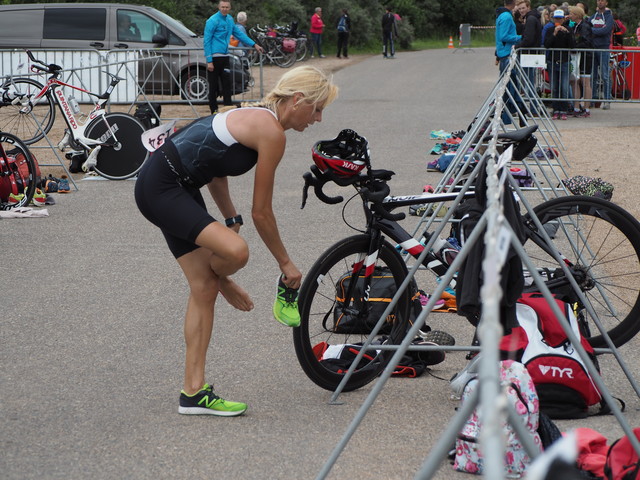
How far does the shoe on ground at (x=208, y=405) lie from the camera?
4.48m

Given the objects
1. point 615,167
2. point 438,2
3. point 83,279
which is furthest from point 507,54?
point 438,2

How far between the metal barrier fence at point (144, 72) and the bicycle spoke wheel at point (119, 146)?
412 cm

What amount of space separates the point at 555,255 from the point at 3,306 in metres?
3.80

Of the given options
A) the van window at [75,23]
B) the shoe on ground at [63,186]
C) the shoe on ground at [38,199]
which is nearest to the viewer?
the shoe on ground at [38,199]

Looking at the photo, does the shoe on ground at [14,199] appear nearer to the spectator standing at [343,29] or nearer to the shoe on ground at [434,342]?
the shoe on ground at [434,342]

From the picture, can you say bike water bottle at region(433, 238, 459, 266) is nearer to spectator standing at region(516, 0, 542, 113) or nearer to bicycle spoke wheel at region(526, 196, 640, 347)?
bicycle spoke wheel at region(526, 196, 640, 347)

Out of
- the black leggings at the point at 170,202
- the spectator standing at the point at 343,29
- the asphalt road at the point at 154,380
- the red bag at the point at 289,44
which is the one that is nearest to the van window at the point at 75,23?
the asphalt road at the point at 154,380

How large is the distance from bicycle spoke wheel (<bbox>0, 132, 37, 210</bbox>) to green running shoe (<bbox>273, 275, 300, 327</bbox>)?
561 centimetres

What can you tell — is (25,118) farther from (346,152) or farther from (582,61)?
(346,152)

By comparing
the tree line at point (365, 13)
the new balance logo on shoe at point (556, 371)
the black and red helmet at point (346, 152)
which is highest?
the tree line at point (365, 13)

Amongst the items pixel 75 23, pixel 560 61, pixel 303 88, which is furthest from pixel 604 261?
pixel 75 23

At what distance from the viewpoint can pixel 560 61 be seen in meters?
15.4

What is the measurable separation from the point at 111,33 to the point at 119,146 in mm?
8182

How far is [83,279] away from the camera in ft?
23.2
